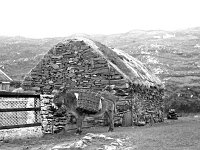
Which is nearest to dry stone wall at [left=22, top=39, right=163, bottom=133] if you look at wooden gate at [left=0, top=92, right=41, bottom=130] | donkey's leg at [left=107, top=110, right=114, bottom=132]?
donkey's leg at [left=107, top=110, right=114, bottom=132]

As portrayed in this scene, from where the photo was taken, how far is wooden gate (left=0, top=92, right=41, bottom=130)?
48.1 ft

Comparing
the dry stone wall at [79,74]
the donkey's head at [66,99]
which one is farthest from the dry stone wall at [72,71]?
the donkey's head at [66,99]

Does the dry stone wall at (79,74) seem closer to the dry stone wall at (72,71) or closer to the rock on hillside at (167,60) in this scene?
the dry stone wall at (72,71)

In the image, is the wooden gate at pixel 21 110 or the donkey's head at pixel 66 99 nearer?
the wooden gate at pixel 21 110

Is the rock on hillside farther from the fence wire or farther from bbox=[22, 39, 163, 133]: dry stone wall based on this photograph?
the fence wire

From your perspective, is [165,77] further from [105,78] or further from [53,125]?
[53,125]

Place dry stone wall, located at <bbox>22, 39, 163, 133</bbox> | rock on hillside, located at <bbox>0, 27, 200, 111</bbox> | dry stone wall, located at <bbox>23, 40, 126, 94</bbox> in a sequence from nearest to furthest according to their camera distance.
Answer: dry stone wall, located at <bbox>22, 39, 163, 133</bbox>, dry stone wall, located at <bbox>23, 40, 126, 94</bbox>, rock on hillside, located at <bbox>0, 27, 200, 111</bbox>

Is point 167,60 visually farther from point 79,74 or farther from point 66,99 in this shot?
point 66,99

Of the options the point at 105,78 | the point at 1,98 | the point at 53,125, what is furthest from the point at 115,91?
the point at 1,98

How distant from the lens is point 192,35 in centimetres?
9656

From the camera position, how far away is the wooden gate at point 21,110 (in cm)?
1465

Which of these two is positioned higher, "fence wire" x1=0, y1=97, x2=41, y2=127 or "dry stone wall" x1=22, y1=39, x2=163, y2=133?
"dry stone wall" x1=22, y1=39, x2=163, y2=133

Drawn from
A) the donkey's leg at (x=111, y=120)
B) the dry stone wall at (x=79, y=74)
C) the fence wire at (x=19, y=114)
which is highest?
the dry stone wall at (x=79, y=74)

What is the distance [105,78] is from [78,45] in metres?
3.16
